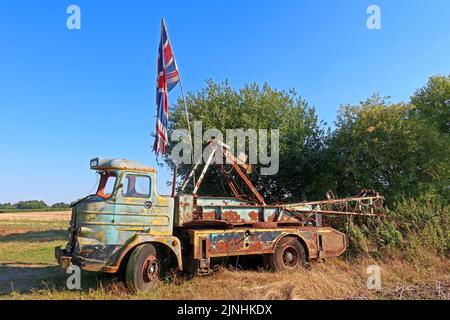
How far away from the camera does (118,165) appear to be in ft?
26.0

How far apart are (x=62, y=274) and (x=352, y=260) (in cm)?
806

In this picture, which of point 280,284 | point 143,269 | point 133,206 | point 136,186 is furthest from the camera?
point 136,186

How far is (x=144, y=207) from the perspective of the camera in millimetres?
7984

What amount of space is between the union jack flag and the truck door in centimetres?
227

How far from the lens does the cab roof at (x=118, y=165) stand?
794 cm

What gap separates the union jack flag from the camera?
1033 cm

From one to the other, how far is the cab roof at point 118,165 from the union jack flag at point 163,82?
6.79ft

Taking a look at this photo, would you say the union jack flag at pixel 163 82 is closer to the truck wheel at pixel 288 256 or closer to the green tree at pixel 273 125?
the truck wheel at pixel 288 256

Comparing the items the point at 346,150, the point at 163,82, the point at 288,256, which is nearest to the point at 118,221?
the point at 288,256

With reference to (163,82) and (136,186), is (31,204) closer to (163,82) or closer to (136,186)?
(163,82)

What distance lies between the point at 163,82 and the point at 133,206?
4.60m

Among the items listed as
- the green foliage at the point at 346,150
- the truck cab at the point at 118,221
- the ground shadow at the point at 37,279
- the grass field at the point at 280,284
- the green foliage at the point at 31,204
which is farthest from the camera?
the green foliage at the point at 31,204

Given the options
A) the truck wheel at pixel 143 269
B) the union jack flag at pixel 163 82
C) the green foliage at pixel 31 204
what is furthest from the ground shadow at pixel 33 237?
the green foliage at pixel 31 204
